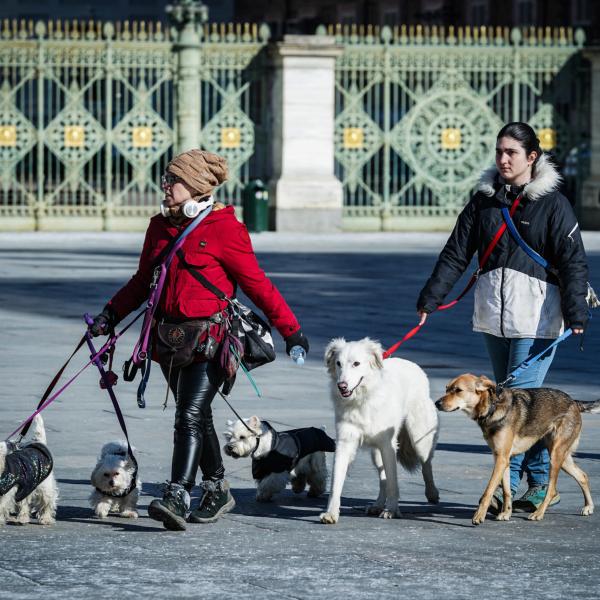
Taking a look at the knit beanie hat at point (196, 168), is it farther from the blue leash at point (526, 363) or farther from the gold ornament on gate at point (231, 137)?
the gold ornament on gate at point (231, 137)

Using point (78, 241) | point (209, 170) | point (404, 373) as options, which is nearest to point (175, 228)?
point (209, 170)

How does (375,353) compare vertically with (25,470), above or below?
above

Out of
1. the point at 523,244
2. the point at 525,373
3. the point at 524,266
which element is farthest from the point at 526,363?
the point at 523,244

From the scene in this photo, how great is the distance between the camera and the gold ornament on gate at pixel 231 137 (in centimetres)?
3091

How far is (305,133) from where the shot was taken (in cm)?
3083

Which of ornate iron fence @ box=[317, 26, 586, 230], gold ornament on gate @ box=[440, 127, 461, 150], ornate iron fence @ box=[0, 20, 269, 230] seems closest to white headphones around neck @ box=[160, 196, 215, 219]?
ornate iron fence @ box=[0, 20, 269, 230]

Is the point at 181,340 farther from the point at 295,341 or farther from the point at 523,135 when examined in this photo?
the point at 523,135

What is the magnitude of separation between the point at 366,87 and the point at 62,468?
22886 millimetres

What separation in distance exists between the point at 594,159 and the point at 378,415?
24867 mm

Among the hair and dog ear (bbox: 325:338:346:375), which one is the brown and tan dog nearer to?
dog ear (bbox: 325:338:346:375)

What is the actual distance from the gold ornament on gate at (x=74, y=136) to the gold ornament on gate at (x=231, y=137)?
2463 mm

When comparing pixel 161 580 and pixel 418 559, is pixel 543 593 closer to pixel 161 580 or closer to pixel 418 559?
pixel 418 559

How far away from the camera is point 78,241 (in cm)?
2889

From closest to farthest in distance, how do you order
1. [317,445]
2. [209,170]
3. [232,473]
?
[209,170], [317,445], [232,473]
